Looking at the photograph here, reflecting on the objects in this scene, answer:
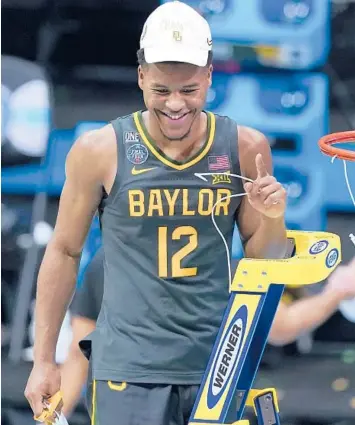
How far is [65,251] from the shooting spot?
7.52 ft

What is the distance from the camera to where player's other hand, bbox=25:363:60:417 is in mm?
2230

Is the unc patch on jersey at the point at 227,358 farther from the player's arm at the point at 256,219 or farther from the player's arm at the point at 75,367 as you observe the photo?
the player's arm at the point at 75,367

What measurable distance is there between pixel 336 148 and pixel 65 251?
0.67 metres

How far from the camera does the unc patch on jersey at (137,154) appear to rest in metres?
2.17

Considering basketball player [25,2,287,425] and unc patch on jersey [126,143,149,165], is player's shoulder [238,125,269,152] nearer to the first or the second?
basketball player [25,2,287,425]

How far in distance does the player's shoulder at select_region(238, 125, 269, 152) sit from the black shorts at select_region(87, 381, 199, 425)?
1.78ft

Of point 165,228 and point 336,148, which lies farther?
point 336,148

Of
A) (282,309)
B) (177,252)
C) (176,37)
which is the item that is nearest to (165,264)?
(177,252)

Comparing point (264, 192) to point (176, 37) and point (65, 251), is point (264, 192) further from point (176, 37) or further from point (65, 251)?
point (65, 251)

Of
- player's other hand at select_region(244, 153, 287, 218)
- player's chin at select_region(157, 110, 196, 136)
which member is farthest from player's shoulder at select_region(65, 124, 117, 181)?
player's other hand at select_region(244, 153, 287, 218)

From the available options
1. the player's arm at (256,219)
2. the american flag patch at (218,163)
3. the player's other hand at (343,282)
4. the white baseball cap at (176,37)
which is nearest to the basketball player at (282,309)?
the player's other hand at (343,282)

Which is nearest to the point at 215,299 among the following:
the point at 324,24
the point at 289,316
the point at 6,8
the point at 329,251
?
the point at 329,251

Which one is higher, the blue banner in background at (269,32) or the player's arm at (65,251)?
the blue banner in background at (269,32)

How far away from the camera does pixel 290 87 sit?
126 inches
